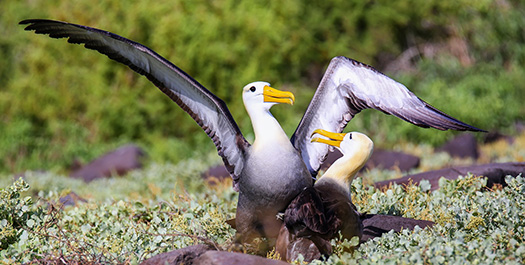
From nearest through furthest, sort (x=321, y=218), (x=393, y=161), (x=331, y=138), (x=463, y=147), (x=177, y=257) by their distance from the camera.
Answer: (x=177, y=257)
(x=321, y=218)
(x=331, y=138)
(x=393, y=161)
(x=463, y=147)

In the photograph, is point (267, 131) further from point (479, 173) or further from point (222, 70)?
point (222, 70)

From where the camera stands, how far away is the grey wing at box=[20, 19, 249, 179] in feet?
17.3

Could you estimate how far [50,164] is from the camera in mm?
14172

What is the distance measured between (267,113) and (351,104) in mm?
700

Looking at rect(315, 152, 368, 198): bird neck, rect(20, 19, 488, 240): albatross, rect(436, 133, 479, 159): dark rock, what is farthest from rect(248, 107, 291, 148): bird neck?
rect(436, 133, 479, 159): dark rock

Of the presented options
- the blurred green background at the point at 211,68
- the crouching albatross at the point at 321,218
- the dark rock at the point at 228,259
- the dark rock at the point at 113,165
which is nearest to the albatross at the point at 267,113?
the crouching albatross at the point at 321,218

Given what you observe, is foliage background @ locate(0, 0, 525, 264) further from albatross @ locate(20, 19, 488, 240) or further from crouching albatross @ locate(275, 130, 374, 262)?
crouching albatross @ locate(275, 130, 374, 262)

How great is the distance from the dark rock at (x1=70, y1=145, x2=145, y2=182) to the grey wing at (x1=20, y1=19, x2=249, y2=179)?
7.14 m

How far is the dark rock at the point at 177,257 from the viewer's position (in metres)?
4.24

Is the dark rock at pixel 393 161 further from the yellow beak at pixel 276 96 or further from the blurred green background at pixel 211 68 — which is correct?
the yellow beak at pixel 276 96

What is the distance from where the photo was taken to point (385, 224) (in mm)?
5184

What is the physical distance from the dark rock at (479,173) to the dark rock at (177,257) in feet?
9.28

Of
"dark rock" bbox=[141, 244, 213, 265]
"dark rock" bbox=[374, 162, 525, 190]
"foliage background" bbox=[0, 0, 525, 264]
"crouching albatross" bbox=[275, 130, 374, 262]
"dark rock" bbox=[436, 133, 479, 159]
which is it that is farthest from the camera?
"foliage background" bbox=[0, 0, 525, 264]

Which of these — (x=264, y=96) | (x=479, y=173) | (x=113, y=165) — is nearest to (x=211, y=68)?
(x=113, y=165)
